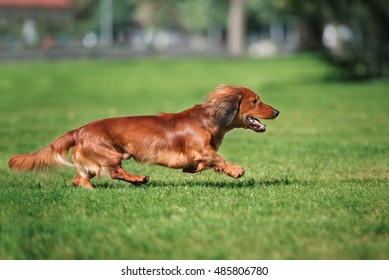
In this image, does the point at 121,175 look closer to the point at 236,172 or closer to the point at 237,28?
the point at 236,172

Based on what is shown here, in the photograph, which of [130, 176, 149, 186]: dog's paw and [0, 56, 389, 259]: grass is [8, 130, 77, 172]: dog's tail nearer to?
[0, 56, 389, 259]: grass

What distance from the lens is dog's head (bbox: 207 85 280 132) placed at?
8.49 metres

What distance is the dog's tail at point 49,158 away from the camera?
855 centimetres

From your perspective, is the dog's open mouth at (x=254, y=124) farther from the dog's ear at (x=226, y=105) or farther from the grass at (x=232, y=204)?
the grass at (x=232, y=204)

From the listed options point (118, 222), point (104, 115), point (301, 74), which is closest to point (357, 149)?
point (118, 222)

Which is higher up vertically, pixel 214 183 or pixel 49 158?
pixel 49 158

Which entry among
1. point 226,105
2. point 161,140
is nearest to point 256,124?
point 226,105

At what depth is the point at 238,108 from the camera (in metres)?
8.58

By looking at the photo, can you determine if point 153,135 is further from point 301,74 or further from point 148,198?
point 301,74

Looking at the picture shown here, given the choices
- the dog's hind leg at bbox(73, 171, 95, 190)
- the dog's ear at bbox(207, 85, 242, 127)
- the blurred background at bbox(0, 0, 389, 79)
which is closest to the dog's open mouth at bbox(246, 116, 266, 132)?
the dog's ear at bbox(207, 85, 242, 127)

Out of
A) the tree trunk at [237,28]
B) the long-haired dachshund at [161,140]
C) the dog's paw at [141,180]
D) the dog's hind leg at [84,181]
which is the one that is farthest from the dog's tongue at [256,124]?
the tree trunk at [237,28]

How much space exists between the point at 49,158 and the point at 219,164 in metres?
1.80

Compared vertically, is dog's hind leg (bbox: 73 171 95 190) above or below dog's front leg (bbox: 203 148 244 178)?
below

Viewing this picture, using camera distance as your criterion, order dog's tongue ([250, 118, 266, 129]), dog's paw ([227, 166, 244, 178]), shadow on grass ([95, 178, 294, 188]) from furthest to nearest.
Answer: shadow on grass ([95, 178, 294, 188])
dog's tongue ([250, 118, 266, 129])
dog's paw ([227, 166, 244, 178])
